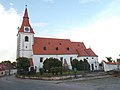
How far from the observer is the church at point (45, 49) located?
52.6 metres

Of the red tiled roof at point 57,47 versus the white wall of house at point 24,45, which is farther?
the red tiled roof at point 57,47

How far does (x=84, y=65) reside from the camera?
5131 centimetres

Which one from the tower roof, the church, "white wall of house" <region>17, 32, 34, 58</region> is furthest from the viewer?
the tower roof

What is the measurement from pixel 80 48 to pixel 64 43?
5338 millimetres

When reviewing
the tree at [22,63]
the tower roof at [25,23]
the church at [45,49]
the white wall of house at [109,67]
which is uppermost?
the tower roof at [25,23]

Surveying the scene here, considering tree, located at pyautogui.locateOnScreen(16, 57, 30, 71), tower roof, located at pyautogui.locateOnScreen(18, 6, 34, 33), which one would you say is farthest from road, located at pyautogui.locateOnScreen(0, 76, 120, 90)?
tower roof, located at pyautogui.locateOnScreen(18, 6, 34, 33)

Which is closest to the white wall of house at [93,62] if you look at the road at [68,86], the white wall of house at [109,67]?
the white wall of house at [109,67]

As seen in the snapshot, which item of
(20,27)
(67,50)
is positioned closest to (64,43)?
(67,50)

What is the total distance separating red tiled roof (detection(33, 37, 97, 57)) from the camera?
53.8 m

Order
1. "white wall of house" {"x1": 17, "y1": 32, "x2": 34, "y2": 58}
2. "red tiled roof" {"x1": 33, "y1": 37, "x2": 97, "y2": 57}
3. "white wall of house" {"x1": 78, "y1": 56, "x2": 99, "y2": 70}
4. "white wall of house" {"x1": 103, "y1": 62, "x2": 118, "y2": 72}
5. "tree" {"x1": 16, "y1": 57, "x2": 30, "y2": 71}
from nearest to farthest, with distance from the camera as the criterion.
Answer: "tree" {"x1": 16, "y1": 57, "x2": 30, "y2": 71}, "white wall of house" {"x1": 103, "y1": 62, "x2": 118, "y2": 72}, "white wall of house" {"x1": 17, "y1": 32, "x2": 34, "y2": 58}, "red tiled roof" {"x1": 33, "y1": 37, "x2": 97, "y2": 57}, "white wall of house" {"x1": 78, "y1": 56, "x2": 99, "y2": 70}

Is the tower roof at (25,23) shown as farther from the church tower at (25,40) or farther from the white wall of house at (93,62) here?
the white wall of house at (93,62)

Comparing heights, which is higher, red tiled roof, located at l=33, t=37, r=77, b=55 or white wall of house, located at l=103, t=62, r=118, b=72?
red tiled roof, located at l=33, t=37, r=77, b=55

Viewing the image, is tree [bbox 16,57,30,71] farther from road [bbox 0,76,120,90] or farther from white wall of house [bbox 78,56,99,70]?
road [bbox 0,76,120,90]

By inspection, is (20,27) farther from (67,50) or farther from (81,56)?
(81,56)
